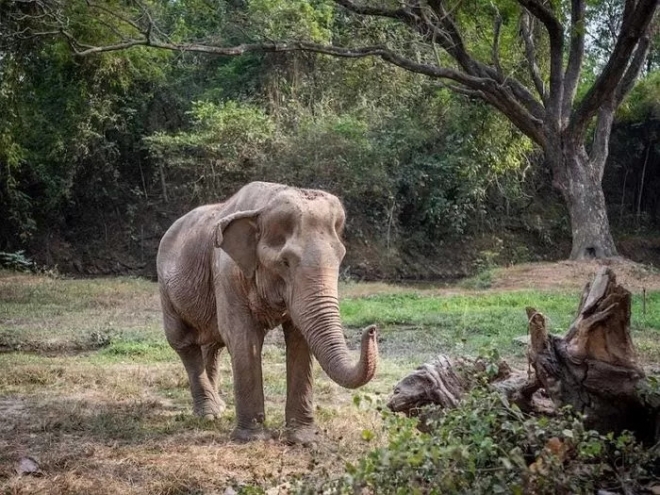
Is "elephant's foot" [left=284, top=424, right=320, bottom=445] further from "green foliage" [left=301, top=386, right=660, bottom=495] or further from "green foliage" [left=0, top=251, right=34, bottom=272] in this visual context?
"green foliage" [left=0, top=251, right=34, bottom=272]

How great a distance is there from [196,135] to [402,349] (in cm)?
1359

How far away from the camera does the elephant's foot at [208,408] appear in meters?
7.78

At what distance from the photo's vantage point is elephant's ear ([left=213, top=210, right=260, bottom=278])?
6.52 metres

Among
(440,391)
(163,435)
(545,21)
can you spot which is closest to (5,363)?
(163,435)

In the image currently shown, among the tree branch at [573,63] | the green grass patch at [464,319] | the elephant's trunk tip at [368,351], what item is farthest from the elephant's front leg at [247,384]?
the tree branch at [573,63]

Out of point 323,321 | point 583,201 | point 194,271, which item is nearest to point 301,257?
point 323,321

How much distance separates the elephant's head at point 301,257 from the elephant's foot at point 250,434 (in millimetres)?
927

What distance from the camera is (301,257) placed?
20.2 feet

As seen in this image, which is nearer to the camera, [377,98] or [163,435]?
[163,435]

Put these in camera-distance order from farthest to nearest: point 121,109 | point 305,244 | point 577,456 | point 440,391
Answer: point 121,109, point 305,244, point 440,391, point 577,456

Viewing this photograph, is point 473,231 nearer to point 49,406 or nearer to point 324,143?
point 324,143

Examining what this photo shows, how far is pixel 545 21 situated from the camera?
18.9 meters

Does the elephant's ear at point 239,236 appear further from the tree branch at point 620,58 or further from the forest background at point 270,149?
the forest background at point 270,149

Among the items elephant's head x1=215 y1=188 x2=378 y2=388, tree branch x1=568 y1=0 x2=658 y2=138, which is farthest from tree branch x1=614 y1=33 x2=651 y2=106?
elephant's head x1=215 y1=188 x2=378 y2=388
